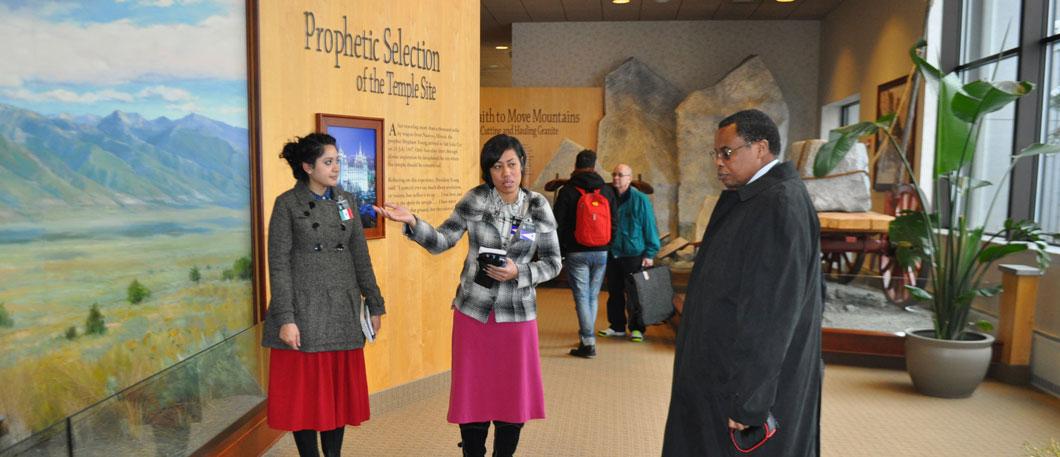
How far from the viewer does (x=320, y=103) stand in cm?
418

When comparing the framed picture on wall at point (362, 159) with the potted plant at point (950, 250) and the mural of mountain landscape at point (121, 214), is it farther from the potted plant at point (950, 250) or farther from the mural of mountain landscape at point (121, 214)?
the potted plant at point (950, 250)

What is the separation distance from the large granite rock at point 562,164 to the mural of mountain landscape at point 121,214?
7.43m

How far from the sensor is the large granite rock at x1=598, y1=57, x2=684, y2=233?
1117 centimetres

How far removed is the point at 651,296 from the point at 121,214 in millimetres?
4596

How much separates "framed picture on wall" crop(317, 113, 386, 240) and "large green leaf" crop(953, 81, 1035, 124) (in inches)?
140

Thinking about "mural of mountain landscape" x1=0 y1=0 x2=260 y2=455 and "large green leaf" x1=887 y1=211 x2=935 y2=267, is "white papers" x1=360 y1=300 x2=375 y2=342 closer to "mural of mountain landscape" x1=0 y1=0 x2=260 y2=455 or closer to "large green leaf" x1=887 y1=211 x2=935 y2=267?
"mural of mountain landscape" x1=0 y1=0 x2=260 y2=455

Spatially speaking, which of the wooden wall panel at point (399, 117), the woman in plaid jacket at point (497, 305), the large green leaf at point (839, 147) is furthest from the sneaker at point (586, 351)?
the woman in plaid jacket at point (497, 305)

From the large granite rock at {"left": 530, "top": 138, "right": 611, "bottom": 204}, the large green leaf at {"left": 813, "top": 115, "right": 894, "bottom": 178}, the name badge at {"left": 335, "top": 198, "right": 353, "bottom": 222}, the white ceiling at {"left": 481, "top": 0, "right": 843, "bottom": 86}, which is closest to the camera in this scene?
the name badge at {"left": 335, "top": 198, "right": 353, "bottom": 222}

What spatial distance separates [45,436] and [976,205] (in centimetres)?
746

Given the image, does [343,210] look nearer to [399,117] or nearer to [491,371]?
[491,371]

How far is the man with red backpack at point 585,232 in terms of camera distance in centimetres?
591

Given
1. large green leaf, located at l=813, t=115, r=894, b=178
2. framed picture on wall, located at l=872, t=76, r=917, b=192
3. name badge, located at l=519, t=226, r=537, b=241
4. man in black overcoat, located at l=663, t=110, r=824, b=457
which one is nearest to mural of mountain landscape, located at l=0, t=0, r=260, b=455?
name badge, located at l=519, t=226, r=537, b=241

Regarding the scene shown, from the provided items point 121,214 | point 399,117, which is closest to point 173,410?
point 121,214

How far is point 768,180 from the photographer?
84.7 inches
